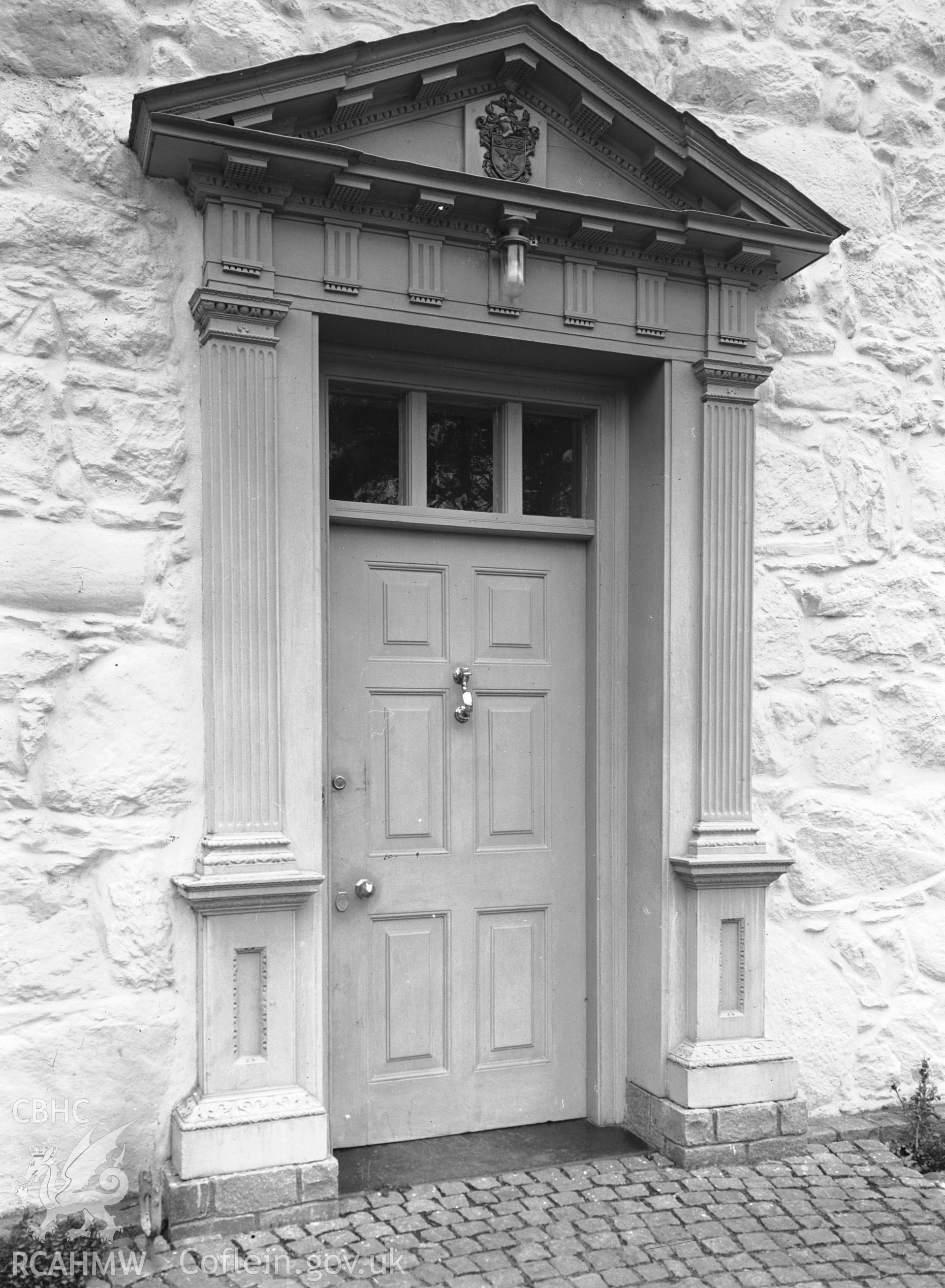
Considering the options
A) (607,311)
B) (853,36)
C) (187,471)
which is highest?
(853,36)

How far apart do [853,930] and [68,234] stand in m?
3.55

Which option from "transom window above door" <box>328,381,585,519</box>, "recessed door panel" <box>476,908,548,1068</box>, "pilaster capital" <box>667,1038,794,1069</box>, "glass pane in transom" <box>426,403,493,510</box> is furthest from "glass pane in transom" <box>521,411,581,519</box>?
"pilaster capital" <box>667,1038,794,1069</box>

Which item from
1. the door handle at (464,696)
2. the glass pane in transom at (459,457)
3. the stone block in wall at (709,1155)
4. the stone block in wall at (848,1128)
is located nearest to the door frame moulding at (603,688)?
the glass pane in transom at (459,457)

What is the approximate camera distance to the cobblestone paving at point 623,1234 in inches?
125

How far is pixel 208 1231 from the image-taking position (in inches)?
129

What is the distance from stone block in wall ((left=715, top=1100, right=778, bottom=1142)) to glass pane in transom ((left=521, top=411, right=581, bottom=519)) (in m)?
2.14

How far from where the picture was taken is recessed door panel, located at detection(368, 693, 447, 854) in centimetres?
400

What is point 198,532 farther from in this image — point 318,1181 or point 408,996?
point 318,1181

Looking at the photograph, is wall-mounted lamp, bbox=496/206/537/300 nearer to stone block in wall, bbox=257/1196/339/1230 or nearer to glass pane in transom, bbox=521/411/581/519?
glass pane in transom, bbox=521/411/581/519

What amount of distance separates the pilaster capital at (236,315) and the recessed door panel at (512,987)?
2.11 meters

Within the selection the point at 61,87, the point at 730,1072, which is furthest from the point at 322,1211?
the point at 61,87

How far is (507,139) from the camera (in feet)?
12.6

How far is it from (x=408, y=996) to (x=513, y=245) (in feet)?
8.34

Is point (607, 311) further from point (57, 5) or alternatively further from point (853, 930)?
point (853, 930)
